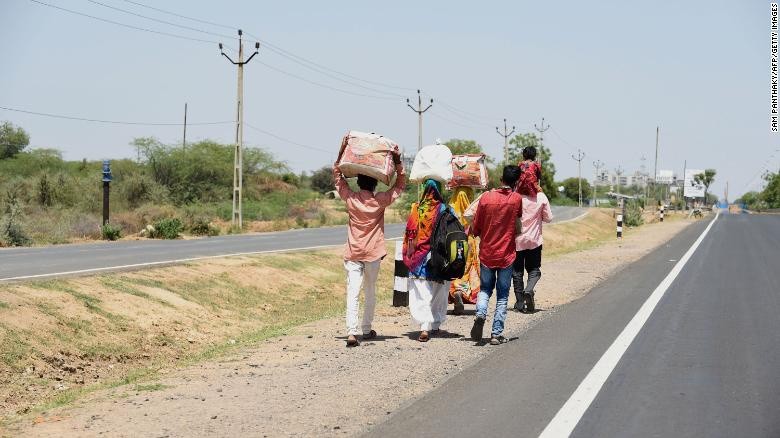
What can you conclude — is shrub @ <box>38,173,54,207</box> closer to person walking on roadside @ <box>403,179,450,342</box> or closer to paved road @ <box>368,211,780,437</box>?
paved road @ <box>368,211,780,437</box>

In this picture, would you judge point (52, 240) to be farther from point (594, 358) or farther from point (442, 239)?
point (594, 358)

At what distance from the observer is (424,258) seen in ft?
36.2

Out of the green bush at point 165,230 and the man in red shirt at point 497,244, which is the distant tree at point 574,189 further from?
the man in red shirt at point 497,244

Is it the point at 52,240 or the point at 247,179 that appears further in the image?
the point at 247,179

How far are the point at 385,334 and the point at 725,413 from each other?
5334 mm

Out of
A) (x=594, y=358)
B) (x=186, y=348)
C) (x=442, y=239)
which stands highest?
(x=442, y=239)

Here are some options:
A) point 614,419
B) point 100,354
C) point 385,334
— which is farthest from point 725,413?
point 100,354

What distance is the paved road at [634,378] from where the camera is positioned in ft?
22.3

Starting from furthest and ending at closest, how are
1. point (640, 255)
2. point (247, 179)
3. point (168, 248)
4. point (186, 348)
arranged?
point (247, 179) < point (640, 255) < point (168, 248) < point (186, 348)

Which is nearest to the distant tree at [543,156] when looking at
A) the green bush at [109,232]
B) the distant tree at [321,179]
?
the distant tree at [321,179]

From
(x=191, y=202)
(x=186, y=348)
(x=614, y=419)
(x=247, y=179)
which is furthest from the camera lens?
(x=247, y=179)

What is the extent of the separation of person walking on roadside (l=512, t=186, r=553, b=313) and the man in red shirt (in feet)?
9.12

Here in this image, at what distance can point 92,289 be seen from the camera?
584 inches

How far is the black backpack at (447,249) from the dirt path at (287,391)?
0.82 meters
